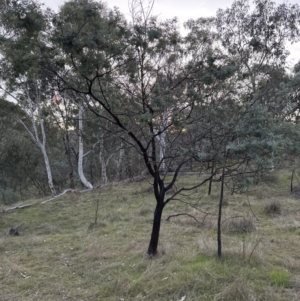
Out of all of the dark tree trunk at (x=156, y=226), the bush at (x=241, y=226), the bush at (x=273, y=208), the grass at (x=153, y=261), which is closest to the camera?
the grass at (x=153, y=261)

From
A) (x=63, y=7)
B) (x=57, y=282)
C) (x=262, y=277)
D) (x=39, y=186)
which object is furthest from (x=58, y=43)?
(x=39, y=186)

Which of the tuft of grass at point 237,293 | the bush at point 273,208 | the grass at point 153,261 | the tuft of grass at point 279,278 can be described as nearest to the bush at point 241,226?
the grass at point 153,261

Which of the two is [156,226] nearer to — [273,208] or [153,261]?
[153,261]

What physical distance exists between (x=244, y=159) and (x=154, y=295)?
207 centimetres

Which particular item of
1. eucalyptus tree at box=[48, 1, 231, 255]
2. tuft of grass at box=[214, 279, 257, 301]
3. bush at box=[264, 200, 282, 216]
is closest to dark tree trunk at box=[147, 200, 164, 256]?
eucalyptus tree at box=[48, 1, 231, 255]

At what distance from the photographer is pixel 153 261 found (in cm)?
500

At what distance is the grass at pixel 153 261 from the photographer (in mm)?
4074

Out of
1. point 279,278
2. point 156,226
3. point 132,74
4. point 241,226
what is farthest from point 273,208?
point 132,74

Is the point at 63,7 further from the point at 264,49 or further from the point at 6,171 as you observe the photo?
the point at 6,171

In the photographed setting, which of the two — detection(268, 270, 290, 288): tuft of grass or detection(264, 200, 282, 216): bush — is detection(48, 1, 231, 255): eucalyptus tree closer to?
detection(268, 270, 290, 288): tuft of grass

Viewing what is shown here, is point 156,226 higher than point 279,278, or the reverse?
point 156,226

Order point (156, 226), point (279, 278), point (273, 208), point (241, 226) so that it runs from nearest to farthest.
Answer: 1. point (279, 278)
2. point (156, 226)
3. point (241, 226)
4. point (273, 208)

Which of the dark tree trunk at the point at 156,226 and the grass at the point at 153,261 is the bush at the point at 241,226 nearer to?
the grass at the point at 153,261

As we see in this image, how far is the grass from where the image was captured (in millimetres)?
4074
